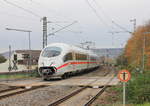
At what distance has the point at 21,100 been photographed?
38.6 ft

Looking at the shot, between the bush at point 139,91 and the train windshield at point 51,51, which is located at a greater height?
the train windshield at point 51,51

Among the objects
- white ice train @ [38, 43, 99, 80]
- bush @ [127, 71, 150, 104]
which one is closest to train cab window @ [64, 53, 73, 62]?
white ice train @ [38, 43, 99, 80]

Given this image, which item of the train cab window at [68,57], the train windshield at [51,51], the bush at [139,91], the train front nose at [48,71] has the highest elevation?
the train windshield at [51,51]

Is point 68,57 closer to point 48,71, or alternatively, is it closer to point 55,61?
point 55,61

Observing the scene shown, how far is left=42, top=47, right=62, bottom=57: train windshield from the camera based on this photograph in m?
23.3

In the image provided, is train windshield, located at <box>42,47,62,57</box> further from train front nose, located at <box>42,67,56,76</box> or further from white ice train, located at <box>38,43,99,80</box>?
train front nose, located at <box>42,67,56,76</box>

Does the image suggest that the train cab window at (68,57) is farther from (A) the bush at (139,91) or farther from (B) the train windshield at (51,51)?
(A) the bush at (139,91)

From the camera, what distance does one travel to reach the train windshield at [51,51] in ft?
76.4

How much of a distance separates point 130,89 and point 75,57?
15.6 meters

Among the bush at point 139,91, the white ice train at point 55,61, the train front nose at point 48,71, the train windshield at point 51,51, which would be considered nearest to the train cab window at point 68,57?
the white ice train at point 55,61

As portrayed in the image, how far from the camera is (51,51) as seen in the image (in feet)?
77.5

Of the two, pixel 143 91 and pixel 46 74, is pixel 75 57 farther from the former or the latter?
pixel 143 91

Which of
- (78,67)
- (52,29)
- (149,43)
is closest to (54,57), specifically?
(78,67)

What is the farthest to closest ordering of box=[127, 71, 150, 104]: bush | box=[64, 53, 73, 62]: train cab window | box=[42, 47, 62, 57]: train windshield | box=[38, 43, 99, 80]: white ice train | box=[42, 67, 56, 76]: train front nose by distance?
box=[64, 53, 73, 62]: train cab window, box=[42, 47, 62, 57]: train windshield, box=[38, 43, 99, 80]: white ice train, box=[42, 67, 56, 76]: train front nose, box=[127, 71, 150, 104]: bush
